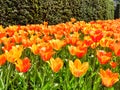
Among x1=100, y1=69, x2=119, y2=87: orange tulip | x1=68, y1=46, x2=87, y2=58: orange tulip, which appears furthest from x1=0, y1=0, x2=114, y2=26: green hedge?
x1=100, y1=69, x2=119, y2=87: orange tulip

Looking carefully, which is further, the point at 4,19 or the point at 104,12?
the point at 104,12

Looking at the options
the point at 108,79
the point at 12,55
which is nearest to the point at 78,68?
the point at 108,79

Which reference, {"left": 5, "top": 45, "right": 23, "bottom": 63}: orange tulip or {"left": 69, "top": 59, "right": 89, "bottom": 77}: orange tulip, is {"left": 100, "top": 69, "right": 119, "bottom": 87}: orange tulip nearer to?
{"left": 69, "top": 59, "right": 89, "bottom": 77}: orange tulip

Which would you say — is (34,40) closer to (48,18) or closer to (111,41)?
(111,41)

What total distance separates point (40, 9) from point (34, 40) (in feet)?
15.9

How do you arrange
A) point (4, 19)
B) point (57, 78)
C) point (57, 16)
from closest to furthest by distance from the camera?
point (57, 78) < point (4, 19) < point (57, 16)

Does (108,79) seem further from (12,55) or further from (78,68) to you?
(12,55)

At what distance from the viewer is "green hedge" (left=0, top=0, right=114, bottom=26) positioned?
7.63 metres

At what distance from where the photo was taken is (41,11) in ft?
26.8

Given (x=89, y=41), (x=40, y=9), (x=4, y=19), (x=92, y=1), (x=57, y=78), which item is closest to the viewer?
(x=57, y=78)

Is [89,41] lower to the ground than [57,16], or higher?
higher

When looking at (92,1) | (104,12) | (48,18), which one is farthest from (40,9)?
(104,12)

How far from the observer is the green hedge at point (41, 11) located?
7629mm

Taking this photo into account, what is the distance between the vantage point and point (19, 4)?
7.74 metres
